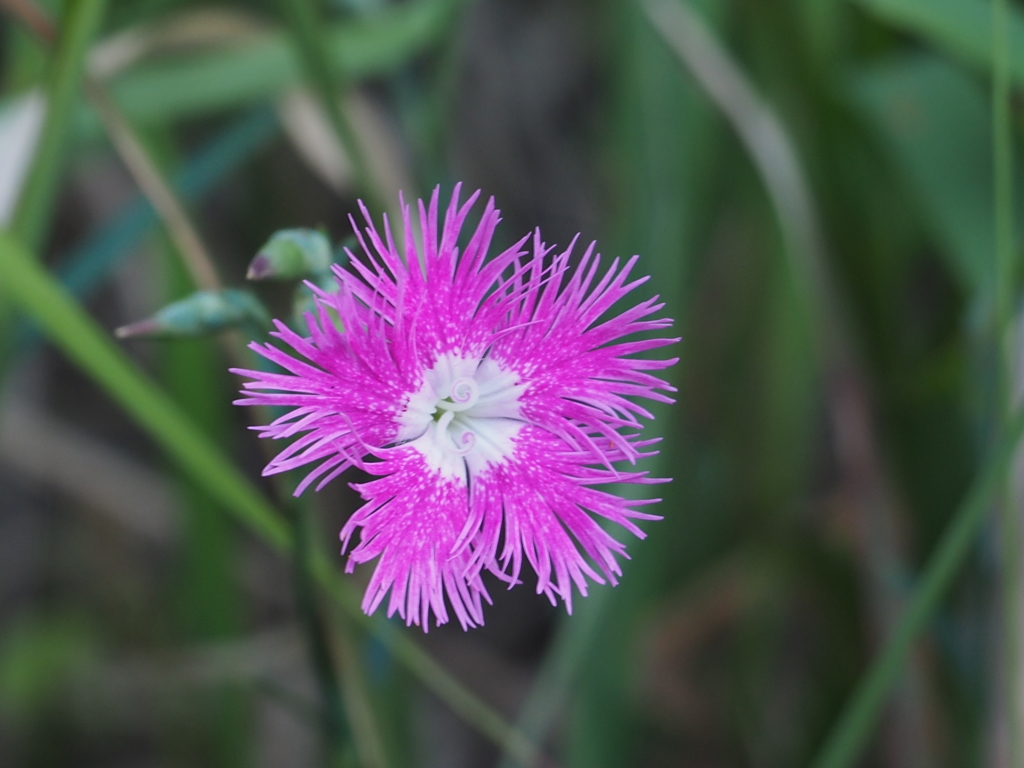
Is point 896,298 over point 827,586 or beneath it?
over

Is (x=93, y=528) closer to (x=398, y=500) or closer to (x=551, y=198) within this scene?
(x=551, y=198)

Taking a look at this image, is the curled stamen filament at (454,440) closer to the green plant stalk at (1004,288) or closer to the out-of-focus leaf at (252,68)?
the green plant stalk at (1004,288)

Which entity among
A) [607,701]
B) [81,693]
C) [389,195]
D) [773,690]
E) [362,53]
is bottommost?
[773,690]

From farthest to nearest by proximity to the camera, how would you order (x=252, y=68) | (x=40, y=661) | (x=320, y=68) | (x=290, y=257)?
(x=40, y=661) < (x=252, y=68) < (x=320, y=68) < (x=290, y=257)

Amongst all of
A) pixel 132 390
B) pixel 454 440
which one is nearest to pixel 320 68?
pixel 132 390

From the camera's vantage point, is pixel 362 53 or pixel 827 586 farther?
pixel 827 586

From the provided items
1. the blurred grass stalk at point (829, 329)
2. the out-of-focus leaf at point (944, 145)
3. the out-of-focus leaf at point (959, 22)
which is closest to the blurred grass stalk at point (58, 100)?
the blurred grass stalk at point (829, 329)

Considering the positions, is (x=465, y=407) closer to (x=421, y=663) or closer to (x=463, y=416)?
(x=463, y=416)

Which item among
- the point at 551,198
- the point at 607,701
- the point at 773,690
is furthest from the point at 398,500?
the point at 551,198
